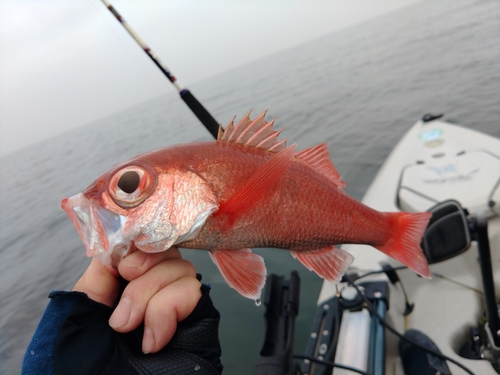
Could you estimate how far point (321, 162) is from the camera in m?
1.30

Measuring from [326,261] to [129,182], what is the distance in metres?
0.82

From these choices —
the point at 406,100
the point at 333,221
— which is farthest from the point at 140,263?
the point at 406,100

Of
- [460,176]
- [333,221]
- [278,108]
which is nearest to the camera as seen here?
[333,221]

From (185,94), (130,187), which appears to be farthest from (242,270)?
(185,94)

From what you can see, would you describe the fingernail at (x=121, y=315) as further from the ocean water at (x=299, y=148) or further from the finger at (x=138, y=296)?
the ocean water at (x=299, y=148)

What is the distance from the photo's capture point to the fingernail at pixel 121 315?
1.04 meters

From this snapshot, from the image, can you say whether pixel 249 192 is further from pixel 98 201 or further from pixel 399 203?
pixel 399 203

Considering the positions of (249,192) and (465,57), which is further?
(465,57)

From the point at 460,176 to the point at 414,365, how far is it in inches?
109

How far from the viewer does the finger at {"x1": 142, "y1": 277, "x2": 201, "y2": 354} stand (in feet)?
3.51

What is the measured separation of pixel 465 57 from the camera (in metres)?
16.2

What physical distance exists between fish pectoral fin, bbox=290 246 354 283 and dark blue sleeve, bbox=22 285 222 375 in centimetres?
44

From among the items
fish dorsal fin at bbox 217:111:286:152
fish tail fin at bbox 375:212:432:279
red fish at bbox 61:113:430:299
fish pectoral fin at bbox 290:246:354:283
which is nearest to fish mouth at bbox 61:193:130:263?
red fish at bbox 61:113:430:299

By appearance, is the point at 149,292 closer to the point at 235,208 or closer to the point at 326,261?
the point at 235,208
